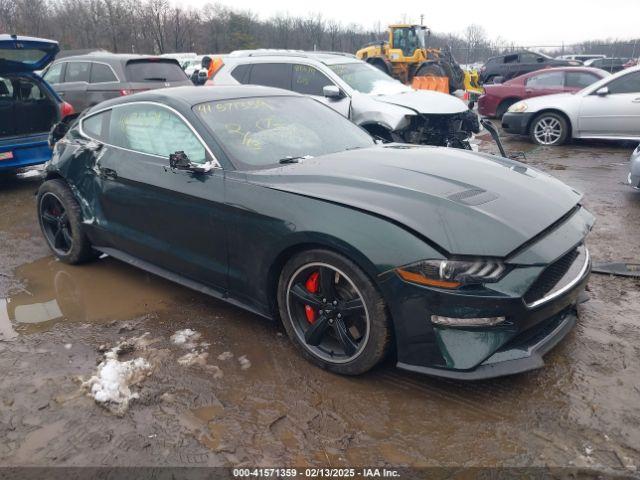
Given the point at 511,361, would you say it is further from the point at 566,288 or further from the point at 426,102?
the point at 426,102

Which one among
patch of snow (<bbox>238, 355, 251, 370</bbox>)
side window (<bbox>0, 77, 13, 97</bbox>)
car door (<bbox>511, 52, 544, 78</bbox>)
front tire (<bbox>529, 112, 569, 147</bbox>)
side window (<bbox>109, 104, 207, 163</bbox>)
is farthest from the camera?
car door (<bbox>511, 52, 544, 78</bbox>)

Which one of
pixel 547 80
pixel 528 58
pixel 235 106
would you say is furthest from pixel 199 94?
pixel 528 58

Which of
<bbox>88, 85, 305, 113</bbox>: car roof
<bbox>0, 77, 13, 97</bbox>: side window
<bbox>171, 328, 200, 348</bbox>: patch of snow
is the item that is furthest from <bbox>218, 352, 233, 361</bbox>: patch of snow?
<bbox>0, 77, 13, 97</bbox>: side window

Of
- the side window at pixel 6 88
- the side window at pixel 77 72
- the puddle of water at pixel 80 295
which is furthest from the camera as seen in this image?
the side window at pixel 77 72

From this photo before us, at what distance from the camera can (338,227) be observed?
2729mm

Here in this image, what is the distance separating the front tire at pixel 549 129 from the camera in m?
9.98

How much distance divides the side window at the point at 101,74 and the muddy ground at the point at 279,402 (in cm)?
652

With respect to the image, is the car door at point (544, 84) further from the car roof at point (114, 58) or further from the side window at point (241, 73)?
the car roof at point (114, 58)

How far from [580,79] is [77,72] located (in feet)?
35.2

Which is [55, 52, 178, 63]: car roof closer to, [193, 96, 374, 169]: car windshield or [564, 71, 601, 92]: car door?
[193, 96, 374, 169]: car windshield

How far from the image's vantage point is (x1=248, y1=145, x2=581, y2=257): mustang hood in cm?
257

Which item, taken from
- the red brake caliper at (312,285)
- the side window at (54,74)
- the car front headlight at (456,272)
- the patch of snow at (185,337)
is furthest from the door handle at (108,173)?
the side window at (54,74)

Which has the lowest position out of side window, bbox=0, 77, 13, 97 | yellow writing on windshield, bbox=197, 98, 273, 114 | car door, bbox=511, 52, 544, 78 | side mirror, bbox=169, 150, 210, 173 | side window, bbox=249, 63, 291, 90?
side mirror, bbox=169, 150, 210, 173

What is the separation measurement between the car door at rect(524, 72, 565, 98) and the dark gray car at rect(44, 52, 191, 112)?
8063mm
